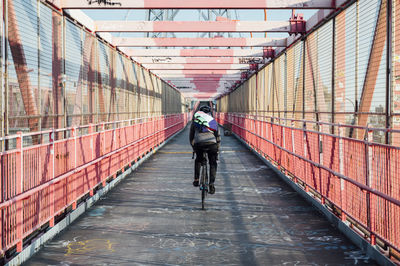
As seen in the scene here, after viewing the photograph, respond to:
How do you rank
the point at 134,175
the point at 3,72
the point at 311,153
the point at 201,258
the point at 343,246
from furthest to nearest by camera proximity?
the point at 134,175
the point at 311,153
the point at 3,72
the point at 343,246
the point at 201,258

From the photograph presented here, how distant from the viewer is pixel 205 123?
8445mm

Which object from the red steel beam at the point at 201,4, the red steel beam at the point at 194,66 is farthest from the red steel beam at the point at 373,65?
the red steel beam at the point at 194,66

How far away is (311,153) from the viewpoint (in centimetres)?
888

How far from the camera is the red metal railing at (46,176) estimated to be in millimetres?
5117

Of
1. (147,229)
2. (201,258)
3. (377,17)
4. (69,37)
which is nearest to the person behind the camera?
(201,258)

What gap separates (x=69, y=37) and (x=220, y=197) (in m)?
5.12

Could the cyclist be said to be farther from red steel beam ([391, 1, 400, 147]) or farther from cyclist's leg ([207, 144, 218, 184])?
red steel beam ([391, 1, 400, 147])

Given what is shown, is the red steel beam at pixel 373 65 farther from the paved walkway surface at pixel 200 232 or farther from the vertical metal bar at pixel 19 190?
the vertical metal bar at pixel 19 190

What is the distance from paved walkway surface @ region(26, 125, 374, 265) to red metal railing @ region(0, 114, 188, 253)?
1.17ft

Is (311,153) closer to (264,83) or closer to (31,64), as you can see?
(31,64)

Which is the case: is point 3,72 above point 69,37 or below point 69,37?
below

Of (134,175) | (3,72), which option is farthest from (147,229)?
(134,175)

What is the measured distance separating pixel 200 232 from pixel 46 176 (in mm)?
2037

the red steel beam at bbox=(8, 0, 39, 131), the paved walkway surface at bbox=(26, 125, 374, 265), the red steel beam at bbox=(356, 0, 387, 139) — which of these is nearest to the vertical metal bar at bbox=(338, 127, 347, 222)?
the paved walkway surface at bbox=(26, 125, 374, 265)
